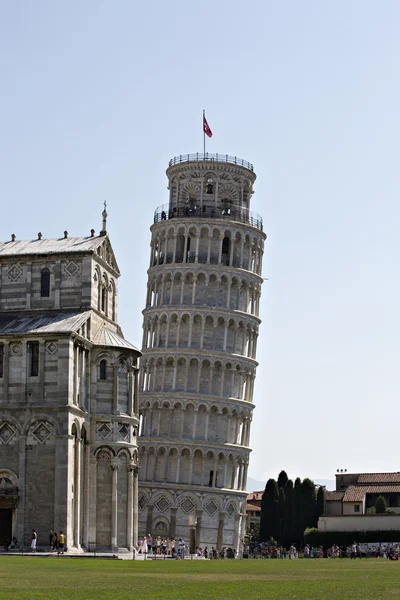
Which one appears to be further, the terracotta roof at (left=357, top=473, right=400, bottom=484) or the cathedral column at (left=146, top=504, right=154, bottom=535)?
the terracotta roof at (left=357, top=473, right=400, bottom=484)

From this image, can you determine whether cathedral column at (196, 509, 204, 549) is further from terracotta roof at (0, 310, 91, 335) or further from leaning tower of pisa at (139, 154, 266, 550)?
terracotta roof at (0, 310, 91, 335)

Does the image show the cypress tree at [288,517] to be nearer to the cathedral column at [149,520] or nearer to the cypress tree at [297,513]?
the cypress tree at [297,513]

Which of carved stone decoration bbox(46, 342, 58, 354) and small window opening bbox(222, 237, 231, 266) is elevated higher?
small window opening bbox(222, 237, 231, 266)

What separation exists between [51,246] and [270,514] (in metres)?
52.7

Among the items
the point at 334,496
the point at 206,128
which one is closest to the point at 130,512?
the point at 206,128

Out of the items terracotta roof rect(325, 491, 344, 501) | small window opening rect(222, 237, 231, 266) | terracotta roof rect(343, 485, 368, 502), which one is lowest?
terracotta roof rect(325, 491, 344, 501)

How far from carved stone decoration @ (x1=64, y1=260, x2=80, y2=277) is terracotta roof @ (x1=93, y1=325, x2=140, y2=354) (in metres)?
4.09

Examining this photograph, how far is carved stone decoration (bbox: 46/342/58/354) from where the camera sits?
74.4 meters

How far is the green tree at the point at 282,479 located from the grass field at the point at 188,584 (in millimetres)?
78515

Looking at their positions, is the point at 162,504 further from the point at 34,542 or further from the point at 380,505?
the point at 34,542

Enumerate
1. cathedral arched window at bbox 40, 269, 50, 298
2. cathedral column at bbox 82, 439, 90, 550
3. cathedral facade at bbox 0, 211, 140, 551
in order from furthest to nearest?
cathedral arched window at bbox 40, 269, 50, 298
cathedral column at bbox 82, 439, 90, 550
cathedral facade at bbox 0, 211, 140, 551

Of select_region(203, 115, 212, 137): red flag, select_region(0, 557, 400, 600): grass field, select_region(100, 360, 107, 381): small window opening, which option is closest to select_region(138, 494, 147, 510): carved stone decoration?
select_region(203, 115, 212, 137): red flag

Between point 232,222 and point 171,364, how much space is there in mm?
15149

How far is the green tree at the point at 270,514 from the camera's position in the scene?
12406cm
